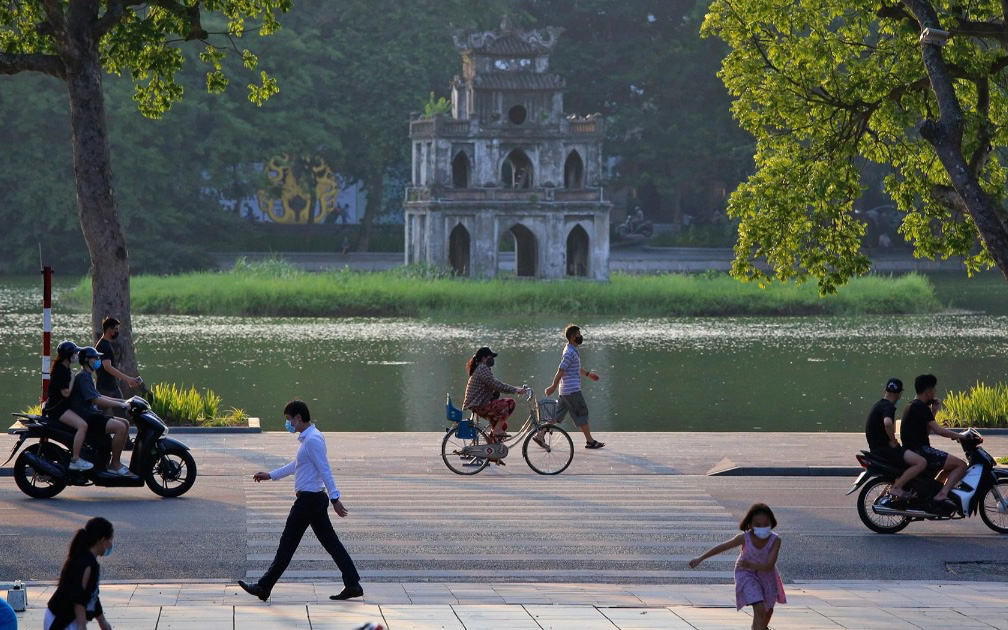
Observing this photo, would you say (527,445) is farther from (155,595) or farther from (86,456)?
(155,595)

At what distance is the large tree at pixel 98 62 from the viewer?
2100 cm

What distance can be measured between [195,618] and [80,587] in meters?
1.94

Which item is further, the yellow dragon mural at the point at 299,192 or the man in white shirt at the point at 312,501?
the yellow dragon mural at the point at 299,192

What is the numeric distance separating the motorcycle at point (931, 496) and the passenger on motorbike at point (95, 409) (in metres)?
7.32

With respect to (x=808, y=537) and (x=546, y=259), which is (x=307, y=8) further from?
(x=808, y=537)

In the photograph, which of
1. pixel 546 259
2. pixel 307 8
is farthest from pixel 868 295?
pixel 307 8

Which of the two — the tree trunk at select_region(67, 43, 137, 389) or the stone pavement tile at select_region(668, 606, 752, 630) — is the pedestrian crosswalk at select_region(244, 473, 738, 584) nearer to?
the stone pavement tile at select_region(668, 606, 752, 630)

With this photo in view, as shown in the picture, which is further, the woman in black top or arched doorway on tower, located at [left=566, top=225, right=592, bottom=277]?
arched doorway on tower, located at [left=566, top=225, right=592, bottom=277]

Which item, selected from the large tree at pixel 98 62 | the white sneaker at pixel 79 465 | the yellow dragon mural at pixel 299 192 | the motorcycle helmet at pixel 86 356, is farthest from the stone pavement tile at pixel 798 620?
the yellow dragon mural at pixel 299 192

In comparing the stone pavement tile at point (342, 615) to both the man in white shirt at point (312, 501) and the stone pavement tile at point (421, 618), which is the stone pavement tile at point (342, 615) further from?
the man in white shirt at point (312, 501)

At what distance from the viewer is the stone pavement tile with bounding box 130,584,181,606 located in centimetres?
1043

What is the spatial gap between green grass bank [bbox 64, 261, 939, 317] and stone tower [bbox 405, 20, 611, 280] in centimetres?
282

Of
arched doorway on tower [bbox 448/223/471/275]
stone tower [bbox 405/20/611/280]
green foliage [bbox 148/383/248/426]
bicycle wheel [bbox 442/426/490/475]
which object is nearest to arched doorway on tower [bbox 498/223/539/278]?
stone tower [bbox 405/20/611/280]

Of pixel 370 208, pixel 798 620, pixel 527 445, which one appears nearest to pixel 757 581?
pixel 798 620
